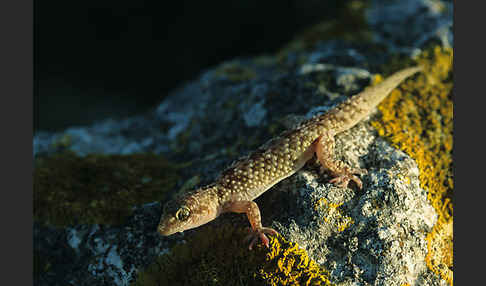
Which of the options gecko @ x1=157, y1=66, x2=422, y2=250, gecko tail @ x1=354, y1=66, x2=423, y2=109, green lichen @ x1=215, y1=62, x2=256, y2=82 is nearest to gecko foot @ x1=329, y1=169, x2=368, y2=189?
gecko @ x1=157, y1=66, x2=422, y2=250

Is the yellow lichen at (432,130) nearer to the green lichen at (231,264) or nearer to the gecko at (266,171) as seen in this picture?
the gecko at (266,171)

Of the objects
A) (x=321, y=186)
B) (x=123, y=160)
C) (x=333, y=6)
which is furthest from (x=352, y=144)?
(x=333, y=6)

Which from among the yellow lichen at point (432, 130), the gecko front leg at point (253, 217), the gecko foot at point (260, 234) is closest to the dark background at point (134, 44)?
the yellow lichen at point (432, 130)

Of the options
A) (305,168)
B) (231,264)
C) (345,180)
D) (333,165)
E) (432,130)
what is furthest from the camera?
(432,130)

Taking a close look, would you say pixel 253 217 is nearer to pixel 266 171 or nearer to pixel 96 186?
pixel 266 171

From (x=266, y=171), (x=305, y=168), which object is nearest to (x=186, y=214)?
(x=266, y=171)

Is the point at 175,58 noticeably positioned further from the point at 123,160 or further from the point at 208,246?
the point at 208,246

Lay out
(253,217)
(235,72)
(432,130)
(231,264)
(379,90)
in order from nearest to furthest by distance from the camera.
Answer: (231,264)
(253,217)
(432,130)
(379,90)
(235,72)

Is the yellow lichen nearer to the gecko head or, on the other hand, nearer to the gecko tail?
the gecko tail
